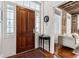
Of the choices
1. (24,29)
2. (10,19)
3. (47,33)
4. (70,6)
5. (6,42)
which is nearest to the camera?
(6,42)

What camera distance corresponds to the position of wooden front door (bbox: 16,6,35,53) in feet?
16.3

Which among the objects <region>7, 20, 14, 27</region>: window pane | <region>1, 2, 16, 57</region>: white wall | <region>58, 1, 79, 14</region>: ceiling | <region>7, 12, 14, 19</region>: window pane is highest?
<region>58, 1, 79, 14</region>: ceiling

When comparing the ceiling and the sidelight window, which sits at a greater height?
the ceiling

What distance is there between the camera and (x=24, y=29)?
5312mm

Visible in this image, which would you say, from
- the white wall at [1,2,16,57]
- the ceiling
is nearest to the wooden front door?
the white wall at [1,2,16,57]

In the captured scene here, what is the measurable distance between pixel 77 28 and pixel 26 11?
7.14 meters

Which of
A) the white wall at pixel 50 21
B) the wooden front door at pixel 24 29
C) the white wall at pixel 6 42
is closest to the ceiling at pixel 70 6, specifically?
the white wall at pixel 50 21

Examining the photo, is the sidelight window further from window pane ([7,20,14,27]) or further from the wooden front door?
the wooden front door

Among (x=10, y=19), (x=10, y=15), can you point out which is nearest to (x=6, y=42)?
(x=10, y=19)

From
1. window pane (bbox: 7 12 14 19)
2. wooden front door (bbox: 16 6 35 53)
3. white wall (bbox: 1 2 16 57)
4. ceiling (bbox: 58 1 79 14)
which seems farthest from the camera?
ceiling (bbox: 58 1 79 14)

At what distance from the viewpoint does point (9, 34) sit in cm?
455

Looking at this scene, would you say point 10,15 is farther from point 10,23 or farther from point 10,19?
point 10,23

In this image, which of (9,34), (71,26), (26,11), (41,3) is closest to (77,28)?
(71,26)

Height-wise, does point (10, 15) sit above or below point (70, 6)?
below
